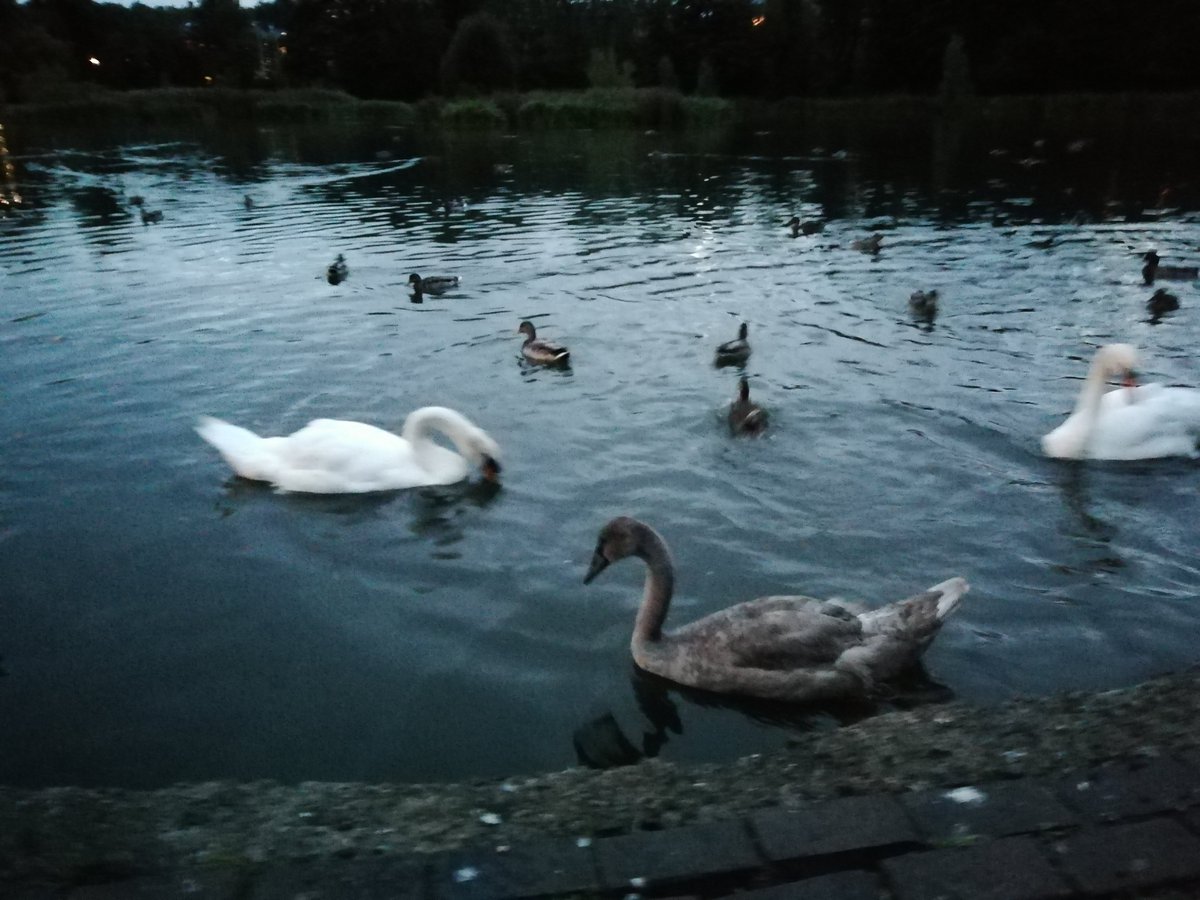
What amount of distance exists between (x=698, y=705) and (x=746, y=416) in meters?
4.18

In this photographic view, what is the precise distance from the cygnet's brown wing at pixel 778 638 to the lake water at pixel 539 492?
10.5 inches

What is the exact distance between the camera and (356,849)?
3.71 m

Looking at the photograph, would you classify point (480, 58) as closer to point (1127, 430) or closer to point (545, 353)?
point (545, 353)

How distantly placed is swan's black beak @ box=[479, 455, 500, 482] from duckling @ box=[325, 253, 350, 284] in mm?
8719

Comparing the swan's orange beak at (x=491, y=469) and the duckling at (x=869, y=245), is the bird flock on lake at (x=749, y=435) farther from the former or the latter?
the duckling at (x=869, y=245)

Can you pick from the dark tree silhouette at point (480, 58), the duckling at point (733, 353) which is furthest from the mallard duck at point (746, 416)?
A: the dark tree silhouette at point (480, 58)

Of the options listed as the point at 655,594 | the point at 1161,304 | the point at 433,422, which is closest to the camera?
the point at 655,594

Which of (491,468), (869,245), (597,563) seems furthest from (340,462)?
(869,245)

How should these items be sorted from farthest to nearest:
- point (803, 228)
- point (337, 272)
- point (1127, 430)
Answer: point (803, 228)
point (337, 272)
point (1127, 430)

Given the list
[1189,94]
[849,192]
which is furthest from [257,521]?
[1189,94]

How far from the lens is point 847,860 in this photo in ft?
10.8

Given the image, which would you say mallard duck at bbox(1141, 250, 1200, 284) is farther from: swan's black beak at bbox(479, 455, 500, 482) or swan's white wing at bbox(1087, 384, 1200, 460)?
swan's black beak at bbox(479, 455, 500, 482)

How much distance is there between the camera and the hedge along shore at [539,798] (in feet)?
12.3

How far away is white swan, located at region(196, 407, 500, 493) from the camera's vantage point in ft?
28.1
